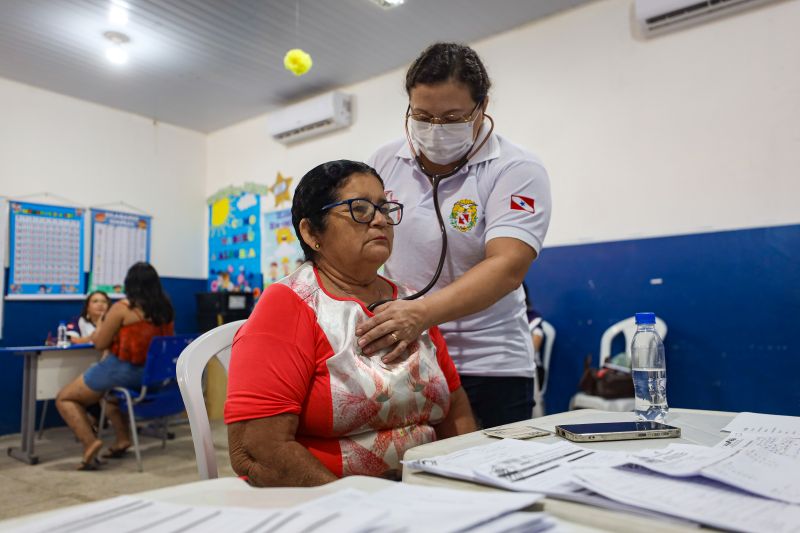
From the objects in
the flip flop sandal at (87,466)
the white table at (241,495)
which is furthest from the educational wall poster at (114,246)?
the white table at (241,495)

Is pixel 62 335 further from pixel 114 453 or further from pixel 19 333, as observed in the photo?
pixel 114 453

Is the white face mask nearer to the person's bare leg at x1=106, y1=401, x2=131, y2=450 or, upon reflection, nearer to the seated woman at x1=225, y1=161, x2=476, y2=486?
the seated woman at x1=225, y1=161, x2=476, y2=486

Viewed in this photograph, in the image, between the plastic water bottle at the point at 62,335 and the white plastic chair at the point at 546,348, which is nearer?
the white plastic chair at the point at 546,348

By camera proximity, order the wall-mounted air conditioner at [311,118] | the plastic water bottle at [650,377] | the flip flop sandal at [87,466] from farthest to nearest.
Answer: the wall-mounted air conditioner at [311,118] → the flip flop sandal at [87,466] → the plastic water bottle at [650,377]

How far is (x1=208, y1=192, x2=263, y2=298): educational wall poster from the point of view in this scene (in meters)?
5.65

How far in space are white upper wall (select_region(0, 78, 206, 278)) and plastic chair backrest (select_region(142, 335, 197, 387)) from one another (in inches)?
87.8

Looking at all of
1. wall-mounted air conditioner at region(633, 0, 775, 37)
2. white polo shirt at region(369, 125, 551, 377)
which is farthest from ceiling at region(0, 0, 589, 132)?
white polo shirt at region(369, 125, 551, 377)

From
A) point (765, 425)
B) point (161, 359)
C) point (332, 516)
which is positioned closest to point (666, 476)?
point (332, 516)

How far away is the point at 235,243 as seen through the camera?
19.2 feet

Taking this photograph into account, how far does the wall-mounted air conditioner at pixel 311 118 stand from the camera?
16.1ft

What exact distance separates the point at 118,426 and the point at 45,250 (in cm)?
190

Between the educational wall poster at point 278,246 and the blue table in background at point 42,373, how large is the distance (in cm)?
180

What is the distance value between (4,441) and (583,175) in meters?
4.65

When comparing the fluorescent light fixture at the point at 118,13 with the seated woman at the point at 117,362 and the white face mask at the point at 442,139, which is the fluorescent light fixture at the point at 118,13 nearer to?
the seated woman at the point at 117,362
